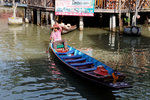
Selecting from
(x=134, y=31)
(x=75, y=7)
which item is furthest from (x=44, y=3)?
(x=134, y=31)

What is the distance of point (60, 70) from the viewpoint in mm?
12148

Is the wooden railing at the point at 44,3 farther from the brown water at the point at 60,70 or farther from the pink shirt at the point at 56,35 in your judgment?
the pink shirt at the point at 56,35

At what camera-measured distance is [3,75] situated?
1124 centimetres

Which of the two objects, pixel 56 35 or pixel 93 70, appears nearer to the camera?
pixel 93 70

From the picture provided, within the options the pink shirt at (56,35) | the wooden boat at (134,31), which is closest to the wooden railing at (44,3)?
the wooden boat at (134,31)

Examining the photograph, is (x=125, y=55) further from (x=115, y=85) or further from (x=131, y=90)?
(x=115, y=85)

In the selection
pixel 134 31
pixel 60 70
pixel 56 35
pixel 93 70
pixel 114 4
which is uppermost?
pixel 114 4

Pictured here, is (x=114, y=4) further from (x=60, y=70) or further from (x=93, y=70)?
(x=93, y=70)

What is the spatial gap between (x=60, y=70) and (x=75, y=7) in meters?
Result: 13.5

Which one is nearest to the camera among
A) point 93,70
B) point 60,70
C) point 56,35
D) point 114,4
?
point 93,70

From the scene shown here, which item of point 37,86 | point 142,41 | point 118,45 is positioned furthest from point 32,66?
point 142,41

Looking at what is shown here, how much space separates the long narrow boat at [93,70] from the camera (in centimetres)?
852

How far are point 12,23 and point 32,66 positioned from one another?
61.2 ft

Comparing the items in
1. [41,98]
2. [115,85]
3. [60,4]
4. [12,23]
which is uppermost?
[60,4]
